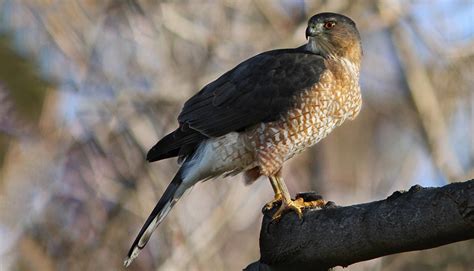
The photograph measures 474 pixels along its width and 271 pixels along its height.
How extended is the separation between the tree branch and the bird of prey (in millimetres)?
1347

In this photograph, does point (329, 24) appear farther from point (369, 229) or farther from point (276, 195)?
point (369, 229)

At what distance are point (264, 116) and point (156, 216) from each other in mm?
806

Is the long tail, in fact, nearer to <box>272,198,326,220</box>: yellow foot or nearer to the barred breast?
the barred breast

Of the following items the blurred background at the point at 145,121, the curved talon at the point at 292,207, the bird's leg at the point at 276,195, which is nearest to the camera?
the curved talon at the point at 292,207

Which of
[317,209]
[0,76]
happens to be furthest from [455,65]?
[317,209]

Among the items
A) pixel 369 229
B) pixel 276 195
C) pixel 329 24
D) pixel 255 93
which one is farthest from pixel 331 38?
pixel 369 229

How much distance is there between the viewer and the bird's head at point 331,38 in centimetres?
603

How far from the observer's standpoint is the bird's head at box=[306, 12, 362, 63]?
603cm

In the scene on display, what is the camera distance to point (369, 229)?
11.7 ft

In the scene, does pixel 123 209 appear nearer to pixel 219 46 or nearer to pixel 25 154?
pixel 25 154

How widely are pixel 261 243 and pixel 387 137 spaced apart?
7.84 meters

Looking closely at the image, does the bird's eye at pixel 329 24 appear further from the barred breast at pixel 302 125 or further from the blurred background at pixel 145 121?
the blurred background at pixel 145 121

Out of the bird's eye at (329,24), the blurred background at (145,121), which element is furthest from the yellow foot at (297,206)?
the blurred background at (145,121)

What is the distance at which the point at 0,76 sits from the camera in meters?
6.41
